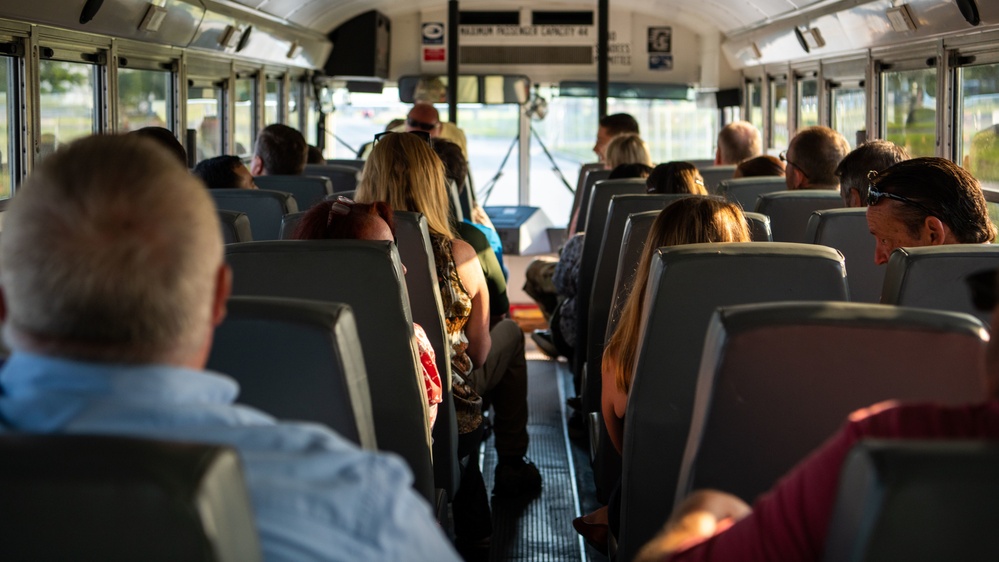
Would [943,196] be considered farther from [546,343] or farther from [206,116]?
[206,116]

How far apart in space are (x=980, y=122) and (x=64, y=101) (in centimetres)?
475

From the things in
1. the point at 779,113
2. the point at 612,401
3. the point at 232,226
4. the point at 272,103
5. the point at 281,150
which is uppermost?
the point at 272,103

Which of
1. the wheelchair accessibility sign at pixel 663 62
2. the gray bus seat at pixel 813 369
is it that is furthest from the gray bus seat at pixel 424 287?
the wheelchair accessibility sign at pixel 663 62

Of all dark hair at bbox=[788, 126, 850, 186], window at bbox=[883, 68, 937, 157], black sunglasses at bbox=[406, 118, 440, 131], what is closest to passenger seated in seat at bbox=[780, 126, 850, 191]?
dark hair at bbox=[788, 126, 850, 186]

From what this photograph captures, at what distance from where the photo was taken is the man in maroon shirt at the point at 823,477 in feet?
3.73

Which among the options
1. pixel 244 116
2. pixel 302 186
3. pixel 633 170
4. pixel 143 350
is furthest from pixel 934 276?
pixel 244 116

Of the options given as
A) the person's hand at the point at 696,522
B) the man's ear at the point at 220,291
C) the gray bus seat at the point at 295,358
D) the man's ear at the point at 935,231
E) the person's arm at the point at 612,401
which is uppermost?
the man's ear at the point at 935,231

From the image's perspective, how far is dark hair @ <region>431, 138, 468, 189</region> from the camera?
6.46m

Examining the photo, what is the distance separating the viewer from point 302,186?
5.70 meters

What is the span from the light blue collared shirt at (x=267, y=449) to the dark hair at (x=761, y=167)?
4.63 metres

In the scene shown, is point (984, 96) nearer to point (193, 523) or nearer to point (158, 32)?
point (158, 32)

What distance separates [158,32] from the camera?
262 inches

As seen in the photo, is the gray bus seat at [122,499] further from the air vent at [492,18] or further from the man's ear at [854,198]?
the air vent at [492,18]

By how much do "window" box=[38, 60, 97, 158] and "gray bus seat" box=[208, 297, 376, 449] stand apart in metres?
3.99
